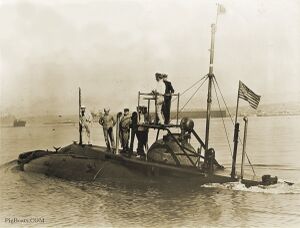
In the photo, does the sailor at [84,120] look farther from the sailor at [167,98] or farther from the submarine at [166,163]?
the sailor at [167,98]

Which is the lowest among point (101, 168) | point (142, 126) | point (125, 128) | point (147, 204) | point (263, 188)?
point (147, 204)

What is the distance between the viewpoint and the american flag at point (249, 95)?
1102 centimetres

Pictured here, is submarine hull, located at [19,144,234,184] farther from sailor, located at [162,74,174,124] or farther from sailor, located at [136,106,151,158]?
sailor, located at [162,74,174,124]

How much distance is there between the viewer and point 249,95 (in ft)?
36.4

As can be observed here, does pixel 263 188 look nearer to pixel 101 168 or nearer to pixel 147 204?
pixel 147 204

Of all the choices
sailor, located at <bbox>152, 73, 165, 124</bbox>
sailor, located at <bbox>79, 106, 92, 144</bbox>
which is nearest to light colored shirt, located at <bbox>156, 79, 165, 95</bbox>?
sailor, located at <bbox>152, 73, 165, 124</bbox>

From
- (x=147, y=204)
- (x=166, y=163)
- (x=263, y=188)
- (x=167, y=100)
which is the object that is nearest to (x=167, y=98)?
(x=167, y=100)

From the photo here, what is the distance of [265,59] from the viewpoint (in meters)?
11.8

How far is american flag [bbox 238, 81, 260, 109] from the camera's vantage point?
11023 mm

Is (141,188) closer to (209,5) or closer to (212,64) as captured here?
(212,64)

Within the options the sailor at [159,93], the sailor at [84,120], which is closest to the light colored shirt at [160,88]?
the sailor at [159,93]

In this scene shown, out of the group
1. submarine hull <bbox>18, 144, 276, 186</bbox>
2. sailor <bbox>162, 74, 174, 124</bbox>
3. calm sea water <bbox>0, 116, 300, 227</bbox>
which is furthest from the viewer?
sailor <bbox>162, 74, 174, 124</bbox>

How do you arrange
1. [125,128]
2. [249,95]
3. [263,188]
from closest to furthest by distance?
[249,95] → [263,188] → [125,128]

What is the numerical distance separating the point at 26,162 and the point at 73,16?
22.7 feet
